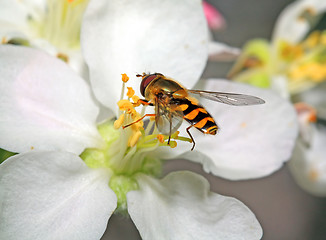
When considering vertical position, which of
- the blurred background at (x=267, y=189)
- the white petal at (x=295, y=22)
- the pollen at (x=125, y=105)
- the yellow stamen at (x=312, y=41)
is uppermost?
the white petal at (x=295, y=22)

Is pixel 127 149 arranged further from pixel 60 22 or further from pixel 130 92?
pixel 60 22

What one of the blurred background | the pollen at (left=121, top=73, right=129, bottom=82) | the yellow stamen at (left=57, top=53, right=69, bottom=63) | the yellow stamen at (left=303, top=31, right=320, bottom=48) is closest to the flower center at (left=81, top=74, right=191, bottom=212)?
the pollen at (left=121, top=73, right=129, bottom=82)

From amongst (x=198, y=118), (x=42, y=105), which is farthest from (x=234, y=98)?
(x=42, y=105)

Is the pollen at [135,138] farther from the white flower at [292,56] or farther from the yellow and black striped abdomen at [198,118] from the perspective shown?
the white flower at [292,56]

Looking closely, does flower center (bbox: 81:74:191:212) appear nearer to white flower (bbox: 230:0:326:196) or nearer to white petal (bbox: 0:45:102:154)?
white petal (bbox: 0:45:102:154)

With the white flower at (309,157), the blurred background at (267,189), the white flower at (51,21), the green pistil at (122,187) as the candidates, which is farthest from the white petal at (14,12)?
the blurred background at (267,189)

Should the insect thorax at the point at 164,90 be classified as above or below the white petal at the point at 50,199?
above

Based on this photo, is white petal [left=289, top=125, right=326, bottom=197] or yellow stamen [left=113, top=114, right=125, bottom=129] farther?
white petal [left=289, top=125, right=326, bottom=197]
